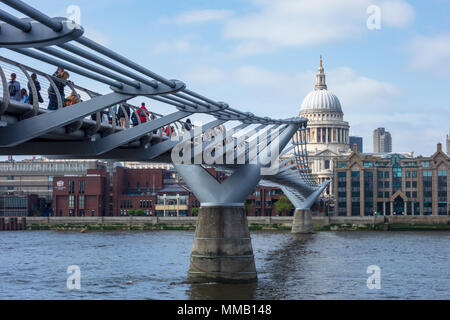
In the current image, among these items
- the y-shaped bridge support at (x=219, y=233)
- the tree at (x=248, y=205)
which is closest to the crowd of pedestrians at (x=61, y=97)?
the y-shaped bridge support at (x=219, y=233)

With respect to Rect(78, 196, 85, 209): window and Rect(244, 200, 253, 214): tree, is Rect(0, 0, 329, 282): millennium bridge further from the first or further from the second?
Rect(78, 196, 85, 209): window

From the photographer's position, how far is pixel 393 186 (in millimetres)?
114562

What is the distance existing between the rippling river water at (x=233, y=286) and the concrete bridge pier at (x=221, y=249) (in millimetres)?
789

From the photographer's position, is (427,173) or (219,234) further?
(427,173)

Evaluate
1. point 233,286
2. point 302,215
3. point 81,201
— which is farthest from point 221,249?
point 81,201

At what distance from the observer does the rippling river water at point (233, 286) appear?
101 feet

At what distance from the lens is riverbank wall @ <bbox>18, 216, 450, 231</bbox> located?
322 feet

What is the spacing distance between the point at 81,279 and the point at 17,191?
99.2 metres

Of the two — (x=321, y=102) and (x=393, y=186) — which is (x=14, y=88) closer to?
(x=393, y=186)

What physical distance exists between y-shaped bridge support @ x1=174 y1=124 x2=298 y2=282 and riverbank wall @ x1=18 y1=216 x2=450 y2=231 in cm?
6464

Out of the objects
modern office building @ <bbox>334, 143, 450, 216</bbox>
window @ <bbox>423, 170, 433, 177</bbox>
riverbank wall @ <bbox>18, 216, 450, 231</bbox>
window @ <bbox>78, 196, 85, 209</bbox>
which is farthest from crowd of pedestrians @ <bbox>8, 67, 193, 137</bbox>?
window @ <bbox>423, 170, 433, 177</bbox>

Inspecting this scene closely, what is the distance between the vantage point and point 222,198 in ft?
110

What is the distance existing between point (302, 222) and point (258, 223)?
14.2 m
